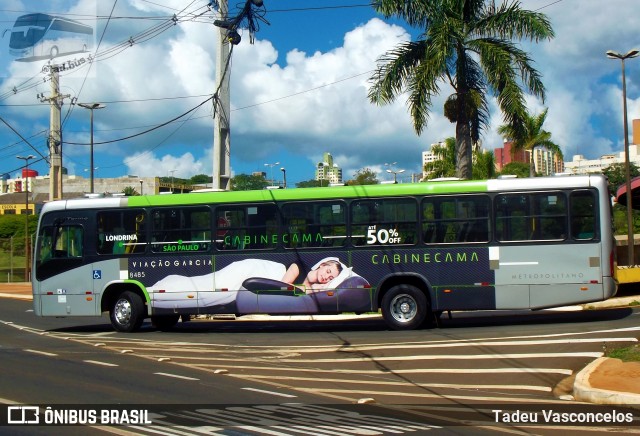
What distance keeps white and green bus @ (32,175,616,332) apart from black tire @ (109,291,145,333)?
0.04 meters

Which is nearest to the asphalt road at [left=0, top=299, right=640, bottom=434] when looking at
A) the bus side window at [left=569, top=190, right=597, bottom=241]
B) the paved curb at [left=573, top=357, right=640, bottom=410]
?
the paved curb at [left=573, top=357, right=640, bottom=410]

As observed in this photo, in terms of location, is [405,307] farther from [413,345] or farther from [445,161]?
[445,161]

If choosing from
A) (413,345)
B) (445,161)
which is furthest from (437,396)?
(445,161)

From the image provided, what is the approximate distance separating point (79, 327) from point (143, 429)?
1402 centimetres

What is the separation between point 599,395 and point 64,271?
46.1 feet

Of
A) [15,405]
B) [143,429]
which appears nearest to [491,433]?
[143,429]

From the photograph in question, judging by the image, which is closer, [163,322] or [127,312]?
[127,312]

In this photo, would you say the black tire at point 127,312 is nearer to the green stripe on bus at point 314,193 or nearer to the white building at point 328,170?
the green stripe on bus at point 314,193

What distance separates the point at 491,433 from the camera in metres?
7.96

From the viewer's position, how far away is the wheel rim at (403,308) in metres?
17.0

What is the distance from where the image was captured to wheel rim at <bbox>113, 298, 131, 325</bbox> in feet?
62.2

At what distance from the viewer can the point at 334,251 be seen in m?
17.3

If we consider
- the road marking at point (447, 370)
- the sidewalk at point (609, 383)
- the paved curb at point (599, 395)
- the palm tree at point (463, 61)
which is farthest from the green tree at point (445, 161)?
the paved curb at point (599, 395)

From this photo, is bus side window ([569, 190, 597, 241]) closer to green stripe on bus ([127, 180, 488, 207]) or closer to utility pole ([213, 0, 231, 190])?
green stripe on bus ([127, 180, 488, 207])
